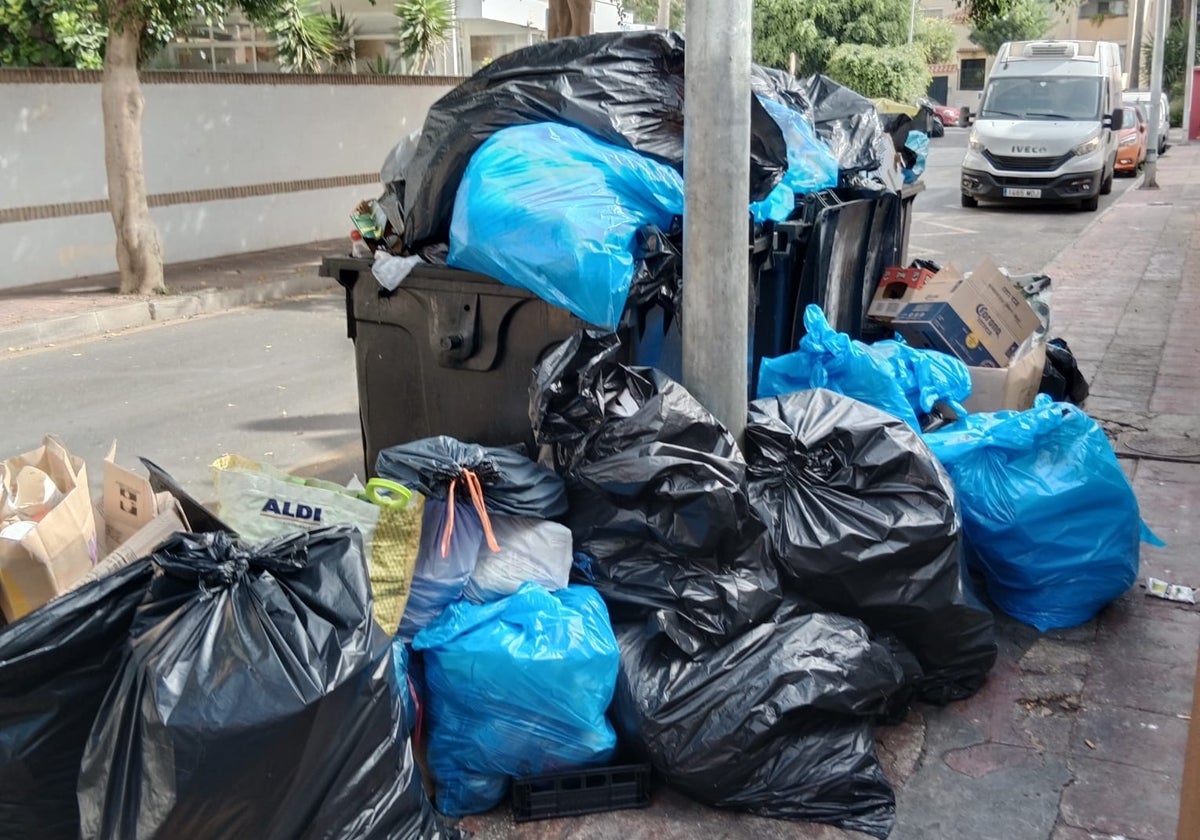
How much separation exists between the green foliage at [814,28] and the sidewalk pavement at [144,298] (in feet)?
78.6

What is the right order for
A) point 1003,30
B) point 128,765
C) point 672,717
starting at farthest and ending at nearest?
point 1003,30 → point 672,717 → point 128,765

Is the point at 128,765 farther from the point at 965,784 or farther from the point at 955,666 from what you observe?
the point at 955,666

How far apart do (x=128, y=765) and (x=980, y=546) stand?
2488 mm

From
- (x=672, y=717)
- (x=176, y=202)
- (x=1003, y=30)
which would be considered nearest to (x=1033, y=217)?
(x=176, y=202)

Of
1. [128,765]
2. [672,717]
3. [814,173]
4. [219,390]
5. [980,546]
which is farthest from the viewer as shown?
[219,390]

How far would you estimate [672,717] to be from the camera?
2.70m

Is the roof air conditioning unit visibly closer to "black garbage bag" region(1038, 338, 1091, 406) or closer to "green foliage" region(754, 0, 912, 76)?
"black garbage bag" region(1038, 338, 1091, 406)

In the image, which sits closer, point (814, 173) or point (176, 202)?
point (814, 173)

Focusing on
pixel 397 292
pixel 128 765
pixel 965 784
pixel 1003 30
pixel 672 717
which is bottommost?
pixel 965 784

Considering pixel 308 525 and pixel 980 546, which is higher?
pixel 308 525

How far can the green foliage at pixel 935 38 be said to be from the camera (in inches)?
1686

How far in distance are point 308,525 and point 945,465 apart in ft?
6.32

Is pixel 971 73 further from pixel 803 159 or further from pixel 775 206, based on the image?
pixel 775 206

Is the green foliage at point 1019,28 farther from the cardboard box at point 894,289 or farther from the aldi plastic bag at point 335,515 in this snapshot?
the aldi plastic bag at point 335,515
